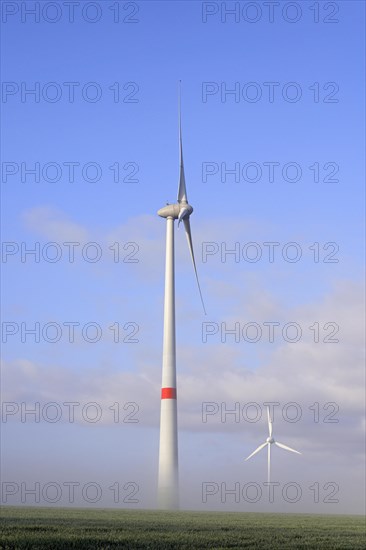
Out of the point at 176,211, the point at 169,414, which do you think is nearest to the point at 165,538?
the point at 169,414

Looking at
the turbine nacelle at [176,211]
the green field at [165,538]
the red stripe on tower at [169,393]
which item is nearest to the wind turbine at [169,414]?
the red stripe on tower at [169,393]

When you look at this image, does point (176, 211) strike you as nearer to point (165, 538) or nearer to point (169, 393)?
point (169, 393)

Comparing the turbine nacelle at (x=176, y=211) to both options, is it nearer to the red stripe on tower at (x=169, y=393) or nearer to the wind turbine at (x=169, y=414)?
the wind turbine at (x=169, y=414)

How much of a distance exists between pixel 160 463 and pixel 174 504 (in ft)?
16.5

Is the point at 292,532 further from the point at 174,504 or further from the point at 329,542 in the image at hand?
the point at 174,504

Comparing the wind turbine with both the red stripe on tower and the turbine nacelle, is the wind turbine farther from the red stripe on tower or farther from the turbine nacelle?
the turbine nacelle

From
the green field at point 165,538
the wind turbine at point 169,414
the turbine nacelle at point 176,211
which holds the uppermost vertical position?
the turbine nacelle at point 176,211

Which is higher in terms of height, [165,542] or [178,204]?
[178,204]

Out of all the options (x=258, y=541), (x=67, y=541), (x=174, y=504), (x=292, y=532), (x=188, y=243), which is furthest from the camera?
(x=188, y=243)

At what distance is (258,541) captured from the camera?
135ft

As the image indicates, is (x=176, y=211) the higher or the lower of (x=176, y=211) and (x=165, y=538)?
the higher

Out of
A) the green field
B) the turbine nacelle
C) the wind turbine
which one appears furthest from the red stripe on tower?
the green field

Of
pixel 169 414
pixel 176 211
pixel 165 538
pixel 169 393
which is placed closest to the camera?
pixel 165 538

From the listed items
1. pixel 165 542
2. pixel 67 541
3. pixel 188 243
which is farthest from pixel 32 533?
pixel 188 243
